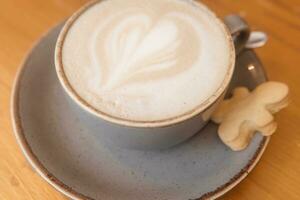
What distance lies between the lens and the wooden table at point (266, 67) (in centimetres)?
58

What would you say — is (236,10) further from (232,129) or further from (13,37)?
(13,37)

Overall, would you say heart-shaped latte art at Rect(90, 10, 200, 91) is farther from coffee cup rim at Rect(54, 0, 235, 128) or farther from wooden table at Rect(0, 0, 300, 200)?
wooden table at Rect(0, 0, 300, 200)

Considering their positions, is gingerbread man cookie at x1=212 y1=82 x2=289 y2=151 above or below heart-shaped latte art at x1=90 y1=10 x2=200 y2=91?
below

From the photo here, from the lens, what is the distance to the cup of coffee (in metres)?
0.50

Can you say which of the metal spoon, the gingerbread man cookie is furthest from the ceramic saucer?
the metal spoon

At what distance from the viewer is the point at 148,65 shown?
547 millimetres

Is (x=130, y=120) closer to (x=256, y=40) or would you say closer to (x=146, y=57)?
(x=146, y=57)

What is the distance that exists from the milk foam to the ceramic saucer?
45mm

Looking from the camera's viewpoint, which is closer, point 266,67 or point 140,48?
point 140,48

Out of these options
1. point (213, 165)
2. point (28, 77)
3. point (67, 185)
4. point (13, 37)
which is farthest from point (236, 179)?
point (13, 37)

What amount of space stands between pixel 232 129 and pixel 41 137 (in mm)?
259

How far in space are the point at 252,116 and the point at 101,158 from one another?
21 cm

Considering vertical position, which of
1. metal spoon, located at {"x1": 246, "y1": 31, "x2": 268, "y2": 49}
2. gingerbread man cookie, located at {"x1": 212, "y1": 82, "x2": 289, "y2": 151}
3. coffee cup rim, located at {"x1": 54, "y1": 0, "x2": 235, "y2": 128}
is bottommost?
gingerbread man cookie, located at {"x1": 212, "y1": 82, "x2": 289, "y2": 151}

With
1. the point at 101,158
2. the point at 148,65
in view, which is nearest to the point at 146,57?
the point at 148,65
